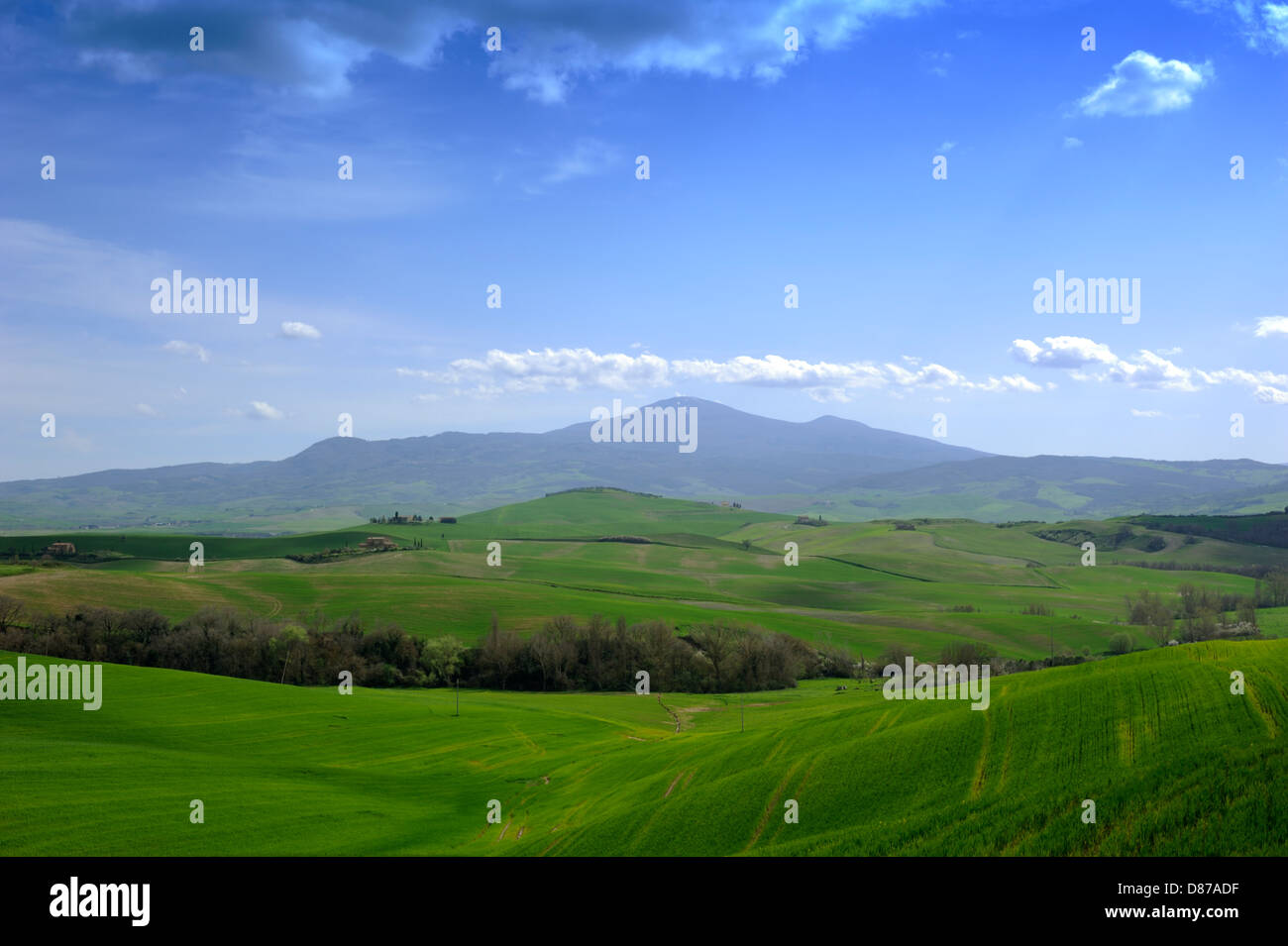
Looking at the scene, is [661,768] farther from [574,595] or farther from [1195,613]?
A: [1195,613]

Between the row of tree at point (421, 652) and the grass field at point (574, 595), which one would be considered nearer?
the row of tree at point (421, 652)

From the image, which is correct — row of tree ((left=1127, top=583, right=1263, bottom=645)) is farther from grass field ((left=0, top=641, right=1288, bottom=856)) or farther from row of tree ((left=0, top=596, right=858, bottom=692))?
grass field ((left=0, top=641, right=1288, bottom=856))

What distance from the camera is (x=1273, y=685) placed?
24.0 metres

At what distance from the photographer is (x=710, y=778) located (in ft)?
116

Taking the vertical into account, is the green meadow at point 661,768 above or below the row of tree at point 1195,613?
above

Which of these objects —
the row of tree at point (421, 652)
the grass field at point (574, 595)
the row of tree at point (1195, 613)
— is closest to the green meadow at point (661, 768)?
the row of tree at point (421, 652)

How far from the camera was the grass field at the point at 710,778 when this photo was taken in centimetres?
1888

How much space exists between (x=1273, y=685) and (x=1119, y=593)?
180175mm

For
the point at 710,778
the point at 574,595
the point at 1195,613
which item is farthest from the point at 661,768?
the point at 1195,613

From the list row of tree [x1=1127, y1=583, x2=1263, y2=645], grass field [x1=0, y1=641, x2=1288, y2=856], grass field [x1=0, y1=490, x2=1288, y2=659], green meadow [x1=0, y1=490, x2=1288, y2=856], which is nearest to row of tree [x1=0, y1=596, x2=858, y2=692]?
green meadow [x1=0, y1=490, x2=1288, y2=856]

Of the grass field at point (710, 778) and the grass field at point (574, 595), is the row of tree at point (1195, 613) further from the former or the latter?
the grass field at point (710, 778)

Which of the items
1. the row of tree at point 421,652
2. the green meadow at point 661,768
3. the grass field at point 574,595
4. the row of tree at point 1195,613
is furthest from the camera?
the row of tree at point 1195,613

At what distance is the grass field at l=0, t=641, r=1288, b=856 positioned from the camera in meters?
18.9
